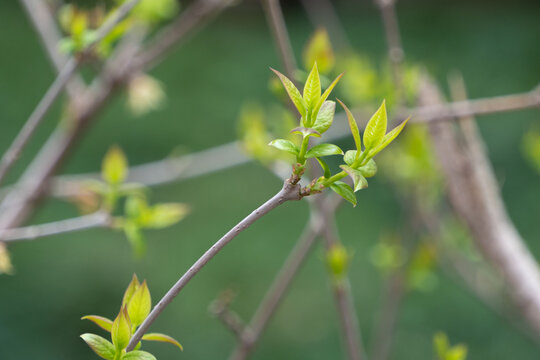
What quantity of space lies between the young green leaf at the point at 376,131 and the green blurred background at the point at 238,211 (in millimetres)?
1104

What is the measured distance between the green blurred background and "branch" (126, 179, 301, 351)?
1.15 m

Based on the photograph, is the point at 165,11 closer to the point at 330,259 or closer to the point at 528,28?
the point at 330,259

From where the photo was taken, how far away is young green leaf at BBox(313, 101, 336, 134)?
0.32m

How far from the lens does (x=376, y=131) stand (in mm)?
323

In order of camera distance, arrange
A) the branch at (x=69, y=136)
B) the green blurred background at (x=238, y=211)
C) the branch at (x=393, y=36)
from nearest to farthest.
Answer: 1. the branch at (x=393, y=36)
2. the branch at (x=69, y=136)
3. the green blurred background at (x=238, y=211)

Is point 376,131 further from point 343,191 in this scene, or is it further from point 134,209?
point 134,209

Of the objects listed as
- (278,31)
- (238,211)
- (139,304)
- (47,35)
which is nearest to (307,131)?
(139,304)

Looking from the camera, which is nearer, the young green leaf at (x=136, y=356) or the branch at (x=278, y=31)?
the young green leaf at (x=136, y=356)

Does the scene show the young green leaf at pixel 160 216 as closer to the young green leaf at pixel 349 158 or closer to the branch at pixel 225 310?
the branch at pixel 225 310

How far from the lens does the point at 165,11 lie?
0.97 m

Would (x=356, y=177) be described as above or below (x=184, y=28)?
below

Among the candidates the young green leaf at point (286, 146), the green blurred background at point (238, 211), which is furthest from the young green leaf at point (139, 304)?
the green blurred background at point (238, 211)

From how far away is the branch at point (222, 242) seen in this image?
0.29 meters

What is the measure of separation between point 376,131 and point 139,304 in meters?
0.18
